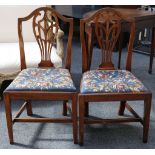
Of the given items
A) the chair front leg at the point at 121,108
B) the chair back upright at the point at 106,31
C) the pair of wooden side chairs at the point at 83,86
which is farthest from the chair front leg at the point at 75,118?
the chair front leg at the point at 121,108

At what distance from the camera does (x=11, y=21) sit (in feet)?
8.35

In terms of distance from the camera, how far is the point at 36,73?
1799mm

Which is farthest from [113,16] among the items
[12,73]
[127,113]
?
[12,73]

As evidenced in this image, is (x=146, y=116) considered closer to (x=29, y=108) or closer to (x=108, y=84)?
(x=108, y=84)

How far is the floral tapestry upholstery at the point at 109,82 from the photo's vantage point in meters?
1.58

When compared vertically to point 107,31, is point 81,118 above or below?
below

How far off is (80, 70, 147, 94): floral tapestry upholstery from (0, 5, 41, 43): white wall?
104 cm

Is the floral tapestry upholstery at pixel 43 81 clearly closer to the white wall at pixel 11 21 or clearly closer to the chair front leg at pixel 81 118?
the chair front leg at pixel 81 118

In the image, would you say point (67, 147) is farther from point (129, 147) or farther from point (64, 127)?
point (129, 147)

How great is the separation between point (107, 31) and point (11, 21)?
1164 mm

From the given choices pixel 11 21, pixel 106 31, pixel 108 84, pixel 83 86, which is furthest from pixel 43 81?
pixel 11 21

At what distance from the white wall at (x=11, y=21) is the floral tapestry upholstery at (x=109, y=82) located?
1039mm

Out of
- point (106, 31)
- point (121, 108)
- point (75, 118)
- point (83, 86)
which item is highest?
point (106, 31)

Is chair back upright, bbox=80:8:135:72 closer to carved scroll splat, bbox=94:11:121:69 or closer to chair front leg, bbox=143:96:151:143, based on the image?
carved scroll splat, bbox=94:11:121:69
